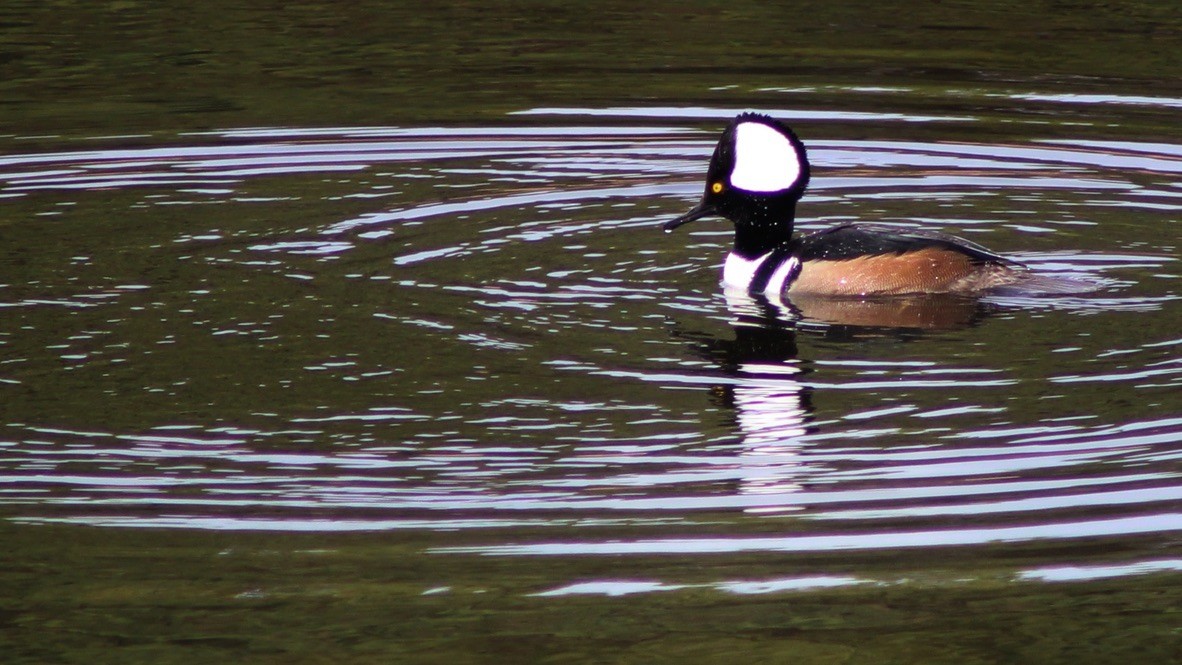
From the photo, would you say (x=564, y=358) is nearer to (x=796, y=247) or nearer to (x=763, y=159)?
(x=796, y=247)

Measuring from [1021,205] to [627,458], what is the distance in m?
5.18

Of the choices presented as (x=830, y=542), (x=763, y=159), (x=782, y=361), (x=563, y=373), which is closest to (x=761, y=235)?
(x=763, y=159)

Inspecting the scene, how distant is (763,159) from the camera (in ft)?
31.2

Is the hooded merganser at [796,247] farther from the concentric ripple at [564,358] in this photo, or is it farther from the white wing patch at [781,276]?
the concentric ripple at [564,358]

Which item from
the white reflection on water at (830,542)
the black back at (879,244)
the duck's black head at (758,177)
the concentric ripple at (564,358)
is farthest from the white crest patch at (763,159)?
the white reflection on water at (830,542)

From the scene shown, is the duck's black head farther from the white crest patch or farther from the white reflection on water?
the white reflection on water

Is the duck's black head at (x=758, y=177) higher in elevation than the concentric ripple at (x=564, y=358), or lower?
higher

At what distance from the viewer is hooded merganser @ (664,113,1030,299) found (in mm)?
8891

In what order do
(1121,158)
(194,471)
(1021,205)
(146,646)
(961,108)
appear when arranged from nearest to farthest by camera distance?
(146,646) → (194,471) → (1021,205) → (1121,158) → (961,108)

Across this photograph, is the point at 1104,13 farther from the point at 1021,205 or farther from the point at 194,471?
the point at 194,471

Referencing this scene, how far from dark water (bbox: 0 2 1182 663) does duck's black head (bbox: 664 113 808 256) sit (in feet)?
1.51

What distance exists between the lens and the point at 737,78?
46.4ft

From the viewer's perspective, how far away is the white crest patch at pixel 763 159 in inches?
372

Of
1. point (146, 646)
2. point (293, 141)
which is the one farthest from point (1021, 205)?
point (146, 646)
